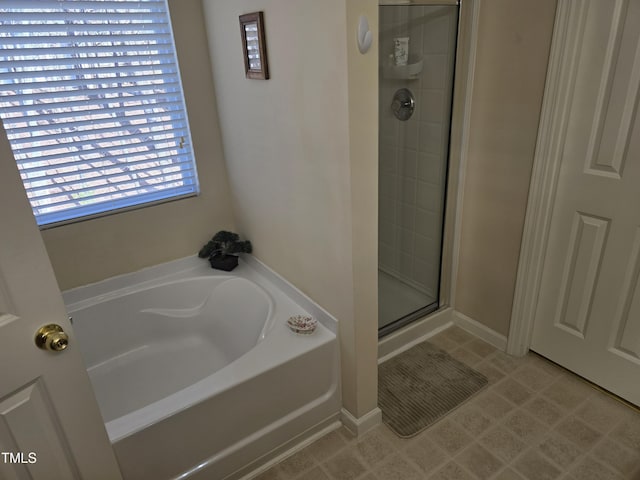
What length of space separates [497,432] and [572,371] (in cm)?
58

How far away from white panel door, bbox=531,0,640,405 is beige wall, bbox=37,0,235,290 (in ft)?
5.41

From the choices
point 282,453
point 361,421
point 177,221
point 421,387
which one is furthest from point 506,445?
point 177,221

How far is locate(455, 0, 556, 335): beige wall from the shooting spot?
1835 millimetres

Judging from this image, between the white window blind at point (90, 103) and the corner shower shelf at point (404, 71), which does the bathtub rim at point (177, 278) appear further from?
the corner shower shelf at point (404, 71)

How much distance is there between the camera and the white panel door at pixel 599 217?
164 centimetres

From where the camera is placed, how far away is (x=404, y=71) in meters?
2.24

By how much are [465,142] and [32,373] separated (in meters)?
1.98

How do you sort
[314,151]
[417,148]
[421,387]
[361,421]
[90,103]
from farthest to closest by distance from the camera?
[417,148], [421,387], [90,103], [361,421], [314,151]

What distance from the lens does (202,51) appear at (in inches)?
87.6

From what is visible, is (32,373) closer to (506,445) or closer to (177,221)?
(177,221)

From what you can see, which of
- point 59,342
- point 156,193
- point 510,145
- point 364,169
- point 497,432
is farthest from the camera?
point 156,193

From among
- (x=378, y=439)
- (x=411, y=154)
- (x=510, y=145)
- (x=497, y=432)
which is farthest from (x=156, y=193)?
(x=497, y=432)

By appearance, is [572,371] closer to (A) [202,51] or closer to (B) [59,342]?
(B) [59,342]

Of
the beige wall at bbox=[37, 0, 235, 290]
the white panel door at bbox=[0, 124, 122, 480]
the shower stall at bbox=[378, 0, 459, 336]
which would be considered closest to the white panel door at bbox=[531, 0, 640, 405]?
the shower stall at bbox=[378, 0, 459, 336]
